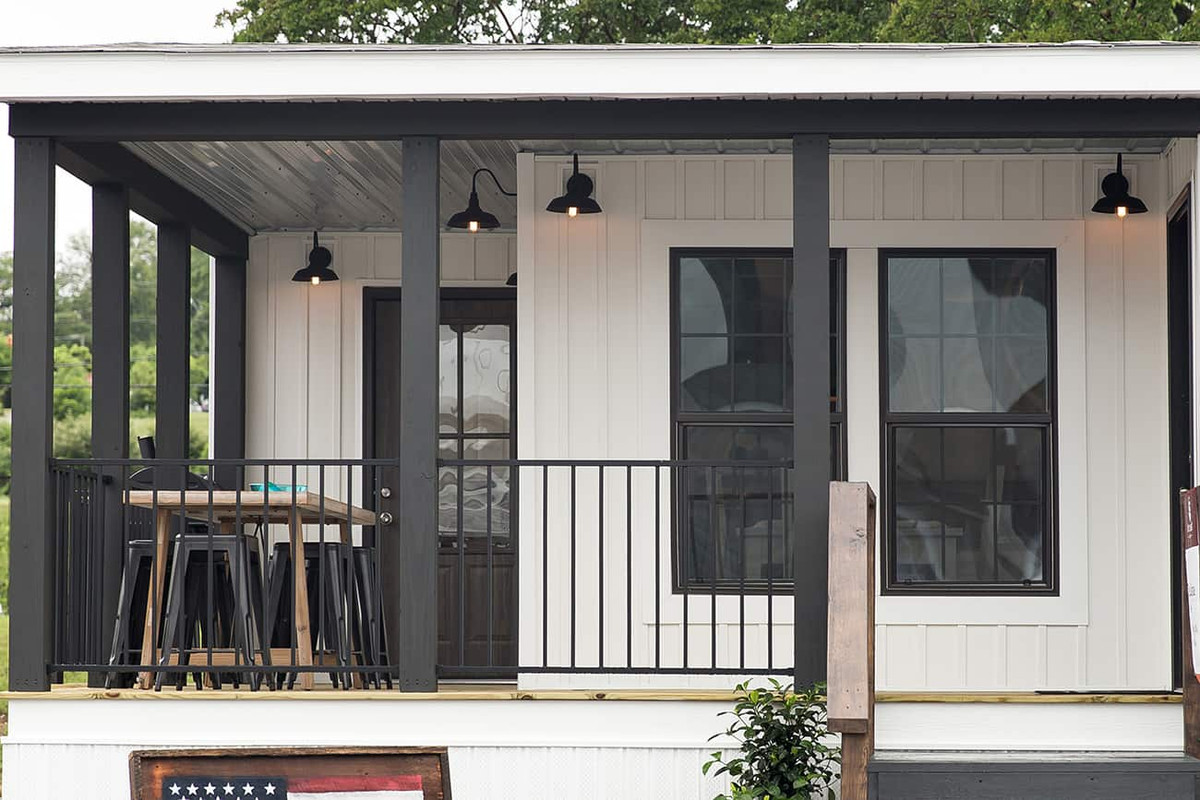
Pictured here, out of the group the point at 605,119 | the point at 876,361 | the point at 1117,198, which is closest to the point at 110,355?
the point at 605,119

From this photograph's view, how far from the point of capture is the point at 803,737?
235 inches

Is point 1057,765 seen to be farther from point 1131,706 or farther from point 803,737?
point 803,737

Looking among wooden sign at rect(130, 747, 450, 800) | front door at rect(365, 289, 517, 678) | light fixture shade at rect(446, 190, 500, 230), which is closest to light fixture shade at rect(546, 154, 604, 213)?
light fixture shade at rect(446, 190, 500, 230)

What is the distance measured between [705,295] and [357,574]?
2022 mm

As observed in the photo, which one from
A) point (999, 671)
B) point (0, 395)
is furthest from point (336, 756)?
point (0, 395)

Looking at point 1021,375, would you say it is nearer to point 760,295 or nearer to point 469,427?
point 760,295

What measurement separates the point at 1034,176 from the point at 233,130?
355cm

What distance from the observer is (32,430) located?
6320 millimetres

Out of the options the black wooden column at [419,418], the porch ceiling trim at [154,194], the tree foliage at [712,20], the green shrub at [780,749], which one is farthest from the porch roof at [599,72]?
the tree foliage at [712,20]

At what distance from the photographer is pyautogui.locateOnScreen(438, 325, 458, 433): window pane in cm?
902

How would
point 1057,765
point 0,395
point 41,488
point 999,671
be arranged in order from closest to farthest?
point 1057,765, point 41,488, point 999,671, point 0,395

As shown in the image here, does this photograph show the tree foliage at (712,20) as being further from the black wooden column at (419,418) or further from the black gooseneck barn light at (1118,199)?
the black wooden column at (419,418)

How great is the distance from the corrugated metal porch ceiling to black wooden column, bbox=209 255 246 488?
481mm

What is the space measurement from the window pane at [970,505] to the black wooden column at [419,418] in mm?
2316
